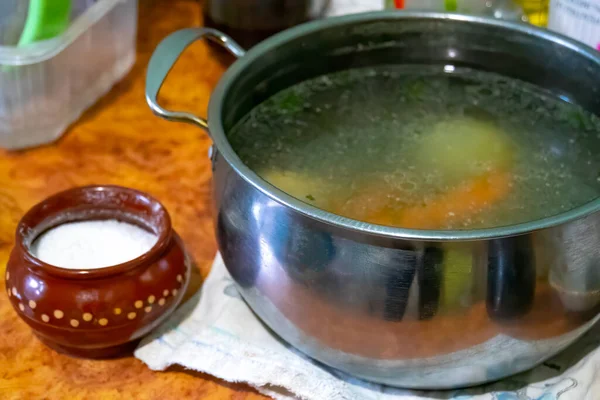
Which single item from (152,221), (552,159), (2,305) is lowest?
(2,305)

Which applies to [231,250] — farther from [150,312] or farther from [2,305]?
[2,305]

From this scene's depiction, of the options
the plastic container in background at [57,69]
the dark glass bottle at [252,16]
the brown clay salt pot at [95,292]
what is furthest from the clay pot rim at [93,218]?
the dark glass bottle at [252,16]

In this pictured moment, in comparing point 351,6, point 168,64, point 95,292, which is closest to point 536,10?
point 351,6

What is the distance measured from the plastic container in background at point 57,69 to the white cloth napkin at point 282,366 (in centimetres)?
35

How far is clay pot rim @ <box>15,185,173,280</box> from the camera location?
0.52m

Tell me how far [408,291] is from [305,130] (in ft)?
0.89

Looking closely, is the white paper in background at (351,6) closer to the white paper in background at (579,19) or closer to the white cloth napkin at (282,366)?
the white paper in background at (579,19)

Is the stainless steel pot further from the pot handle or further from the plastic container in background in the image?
the plastic container in background

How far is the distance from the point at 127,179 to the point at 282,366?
340 mm

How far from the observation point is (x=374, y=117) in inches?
27.1

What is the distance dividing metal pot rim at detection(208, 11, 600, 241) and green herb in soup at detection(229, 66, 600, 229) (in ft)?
0.23

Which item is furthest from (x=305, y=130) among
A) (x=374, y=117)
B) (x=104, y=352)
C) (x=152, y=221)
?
(x=104, y=352)

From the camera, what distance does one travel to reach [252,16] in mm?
877

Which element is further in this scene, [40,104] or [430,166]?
[40,104]
